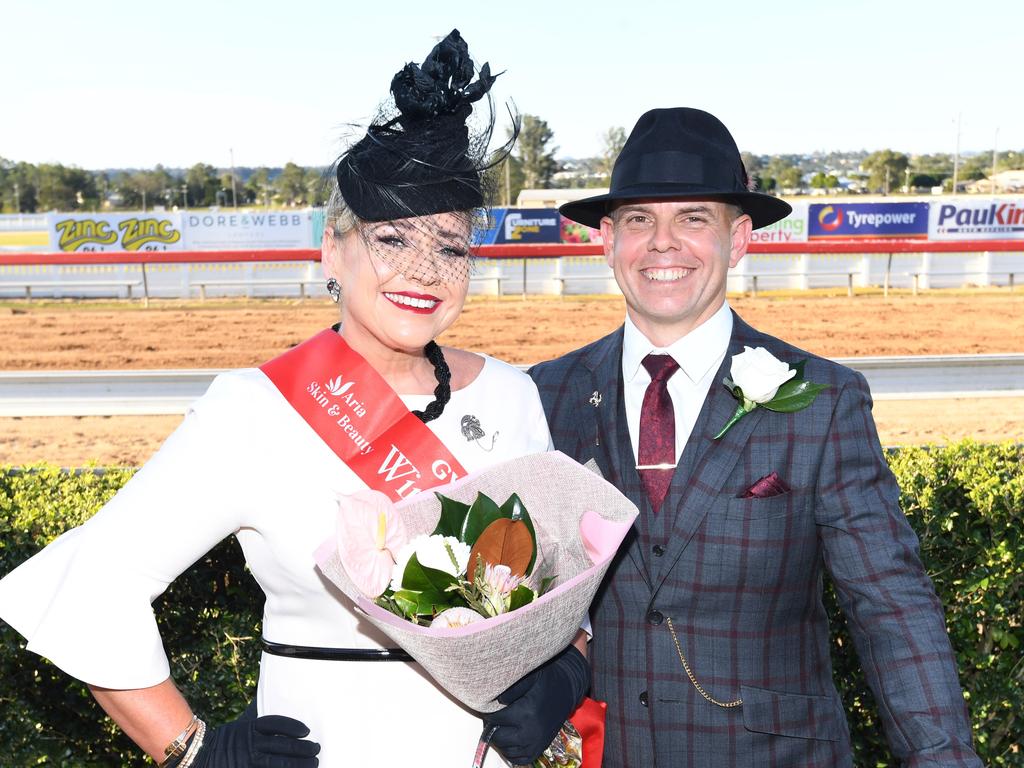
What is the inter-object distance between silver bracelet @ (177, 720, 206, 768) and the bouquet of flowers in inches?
16.2

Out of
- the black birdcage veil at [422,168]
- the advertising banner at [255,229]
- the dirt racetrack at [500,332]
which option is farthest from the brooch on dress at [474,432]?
the advertising banner at [255,229]

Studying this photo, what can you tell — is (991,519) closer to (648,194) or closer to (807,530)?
(807,530)

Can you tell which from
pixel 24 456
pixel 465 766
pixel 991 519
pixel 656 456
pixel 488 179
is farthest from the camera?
pixel 24 456

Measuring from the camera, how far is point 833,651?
3.46m

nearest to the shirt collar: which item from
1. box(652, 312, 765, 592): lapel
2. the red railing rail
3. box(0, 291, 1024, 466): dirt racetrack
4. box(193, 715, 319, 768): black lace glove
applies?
box(652, 312, 765, 592): lapel

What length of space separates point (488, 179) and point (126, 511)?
3.14 ft

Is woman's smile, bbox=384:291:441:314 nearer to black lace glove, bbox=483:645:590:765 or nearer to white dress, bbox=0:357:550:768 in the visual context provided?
white dress, bbox=0:357:550:768

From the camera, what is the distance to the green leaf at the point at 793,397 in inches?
84.8

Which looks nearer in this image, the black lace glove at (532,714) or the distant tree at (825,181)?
the black lace glove at (532,714)

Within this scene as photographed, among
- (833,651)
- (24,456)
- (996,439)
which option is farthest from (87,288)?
(833,651)

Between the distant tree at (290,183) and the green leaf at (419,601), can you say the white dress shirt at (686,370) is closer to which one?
the green leaf at (419,601)

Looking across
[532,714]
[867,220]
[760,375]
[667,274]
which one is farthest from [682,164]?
[867,220]

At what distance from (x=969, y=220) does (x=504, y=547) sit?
25.5 metres

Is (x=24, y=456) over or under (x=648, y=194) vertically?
under
